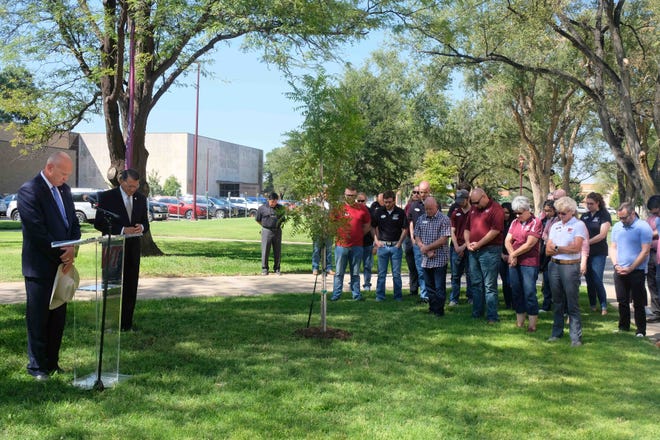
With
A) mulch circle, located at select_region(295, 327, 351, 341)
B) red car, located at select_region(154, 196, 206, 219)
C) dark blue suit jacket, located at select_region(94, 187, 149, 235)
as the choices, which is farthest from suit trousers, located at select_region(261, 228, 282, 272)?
red car, located at select_region(154, 196, 206, 219)

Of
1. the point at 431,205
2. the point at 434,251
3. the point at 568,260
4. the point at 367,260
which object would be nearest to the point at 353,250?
the point at 367,260

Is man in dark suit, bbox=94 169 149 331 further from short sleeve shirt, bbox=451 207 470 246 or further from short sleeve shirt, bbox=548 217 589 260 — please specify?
short sleeve shirt, bbox=451 207 470 246

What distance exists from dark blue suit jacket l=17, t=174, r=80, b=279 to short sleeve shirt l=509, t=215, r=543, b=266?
5684 millimetres

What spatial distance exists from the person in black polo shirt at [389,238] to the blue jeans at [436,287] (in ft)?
3.68

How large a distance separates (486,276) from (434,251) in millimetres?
992

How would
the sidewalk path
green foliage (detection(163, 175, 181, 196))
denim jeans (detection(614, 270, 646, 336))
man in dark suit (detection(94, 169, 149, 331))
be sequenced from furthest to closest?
green foliage (detection(163, 175, 181, 196)) < the sidewalk path < denim jeans (detection(614, 270, 646, 336)) < man in dark suit (detection(94, 169, 149, 331))

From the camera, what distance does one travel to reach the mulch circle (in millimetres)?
7645

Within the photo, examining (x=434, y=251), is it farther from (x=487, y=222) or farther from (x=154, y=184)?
(x=154, y=184)

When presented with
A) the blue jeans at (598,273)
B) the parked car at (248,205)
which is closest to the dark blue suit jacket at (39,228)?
the blue jeans at (598,273)

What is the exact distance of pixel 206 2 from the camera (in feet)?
46.6

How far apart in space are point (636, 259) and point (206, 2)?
10606mm

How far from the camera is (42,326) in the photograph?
559cm

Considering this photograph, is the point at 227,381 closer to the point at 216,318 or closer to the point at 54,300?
the point at 54,300

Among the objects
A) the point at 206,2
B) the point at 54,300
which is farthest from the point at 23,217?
the point at 206,2
